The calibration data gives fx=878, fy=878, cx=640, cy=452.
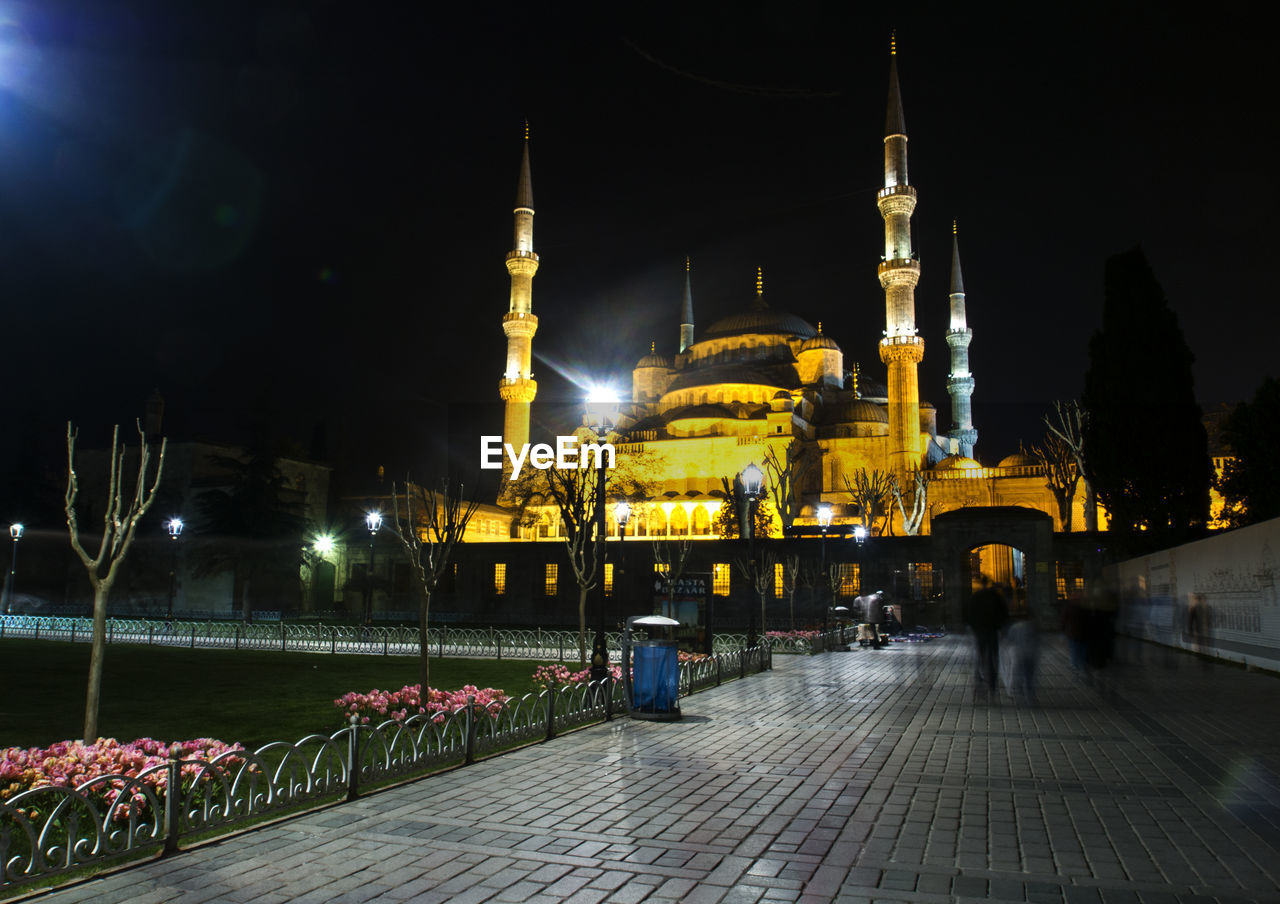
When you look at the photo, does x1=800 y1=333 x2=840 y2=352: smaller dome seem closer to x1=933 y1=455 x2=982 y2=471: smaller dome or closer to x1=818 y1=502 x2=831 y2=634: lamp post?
x1=933 y1=455 x2=982 y2=471: smaller dome

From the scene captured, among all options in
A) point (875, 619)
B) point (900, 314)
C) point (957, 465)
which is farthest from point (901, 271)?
point (875, 619)

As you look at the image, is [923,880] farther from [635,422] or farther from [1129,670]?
[635,422]

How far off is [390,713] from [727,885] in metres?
7.14

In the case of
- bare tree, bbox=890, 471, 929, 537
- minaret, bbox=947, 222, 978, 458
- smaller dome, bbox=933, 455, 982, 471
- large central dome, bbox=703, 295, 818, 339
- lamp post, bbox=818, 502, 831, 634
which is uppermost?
large central dome, bbox=703, 295, 818, 339

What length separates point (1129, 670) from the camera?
15.7m

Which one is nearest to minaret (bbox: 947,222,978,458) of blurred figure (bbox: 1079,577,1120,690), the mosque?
the mosque

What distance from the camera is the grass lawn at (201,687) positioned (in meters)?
9.34

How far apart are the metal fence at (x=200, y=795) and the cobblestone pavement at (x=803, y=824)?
0.72ft

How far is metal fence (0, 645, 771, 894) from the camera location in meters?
4.42

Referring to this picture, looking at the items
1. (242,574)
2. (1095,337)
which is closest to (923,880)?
(1095,337)

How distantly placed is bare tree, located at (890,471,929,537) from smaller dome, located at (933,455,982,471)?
2.65 meters

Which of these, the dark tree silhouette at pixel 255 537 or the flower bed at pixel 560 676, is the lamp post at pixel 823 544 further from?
the dark tree silhouette at pixel 255 537

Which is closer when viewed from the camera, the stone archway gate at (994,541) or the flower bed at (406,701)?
the flower bed at (406,701)

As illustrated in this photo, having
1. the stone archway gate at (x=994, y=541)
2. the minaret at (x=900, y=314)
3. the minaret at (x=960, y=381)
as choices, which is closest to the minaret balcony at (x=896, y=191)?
the minaret at (x=900, y=314)
